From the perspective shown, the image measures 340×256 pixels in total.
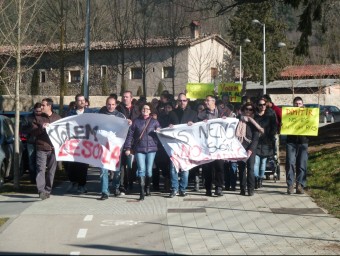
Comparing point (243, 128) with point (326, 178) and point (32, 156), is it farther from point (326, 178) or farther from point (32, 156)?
point (32, 156)

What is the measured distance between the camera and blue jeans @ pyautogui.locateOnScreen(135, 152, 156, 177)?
1355 centimetres

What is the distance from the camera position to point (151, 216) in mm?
11844

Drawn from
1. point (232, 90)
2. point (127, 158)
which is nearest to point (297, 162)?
point (127, 158)

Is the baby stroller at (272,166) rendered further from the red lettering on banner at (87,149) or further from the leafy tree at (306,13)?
the leafy tree at (306,13)

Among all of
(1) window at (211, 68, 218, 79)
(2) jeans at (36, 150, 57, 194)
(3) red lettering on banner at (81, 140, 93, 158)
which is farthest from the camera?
(1) window at (211, 68, 218, 79)

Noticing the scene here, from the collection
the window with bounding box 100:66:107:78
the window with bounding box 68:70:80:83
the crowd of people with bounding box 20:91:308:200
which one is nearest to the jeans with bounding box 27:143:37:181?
the crowd of people with bounding box 20:91:308:200

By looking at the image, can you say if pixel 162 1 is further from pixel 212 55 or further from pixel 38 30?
pixel 212 55

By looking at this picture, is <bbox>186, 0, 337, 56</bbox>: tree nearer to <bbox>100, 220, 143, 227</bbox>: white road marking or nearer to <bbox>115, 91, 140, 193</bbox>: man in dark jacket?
<bbox>115, 91, 140, 193</bbox>: man in dark jacket

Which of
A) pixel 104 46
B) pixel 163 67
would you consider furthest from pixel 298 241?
pixel 163 67

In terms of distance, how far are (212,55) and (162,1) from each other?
117 ft

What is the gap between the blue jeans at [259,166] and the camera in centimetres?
1451

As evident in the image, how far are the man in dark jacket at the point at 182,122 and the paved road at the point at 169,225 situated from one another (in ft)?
0.73

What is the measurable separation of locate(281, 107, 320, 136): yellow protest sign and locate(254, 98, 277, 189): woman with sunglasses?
1.10 feet

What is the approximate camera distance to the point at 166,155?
1440 centimetres
